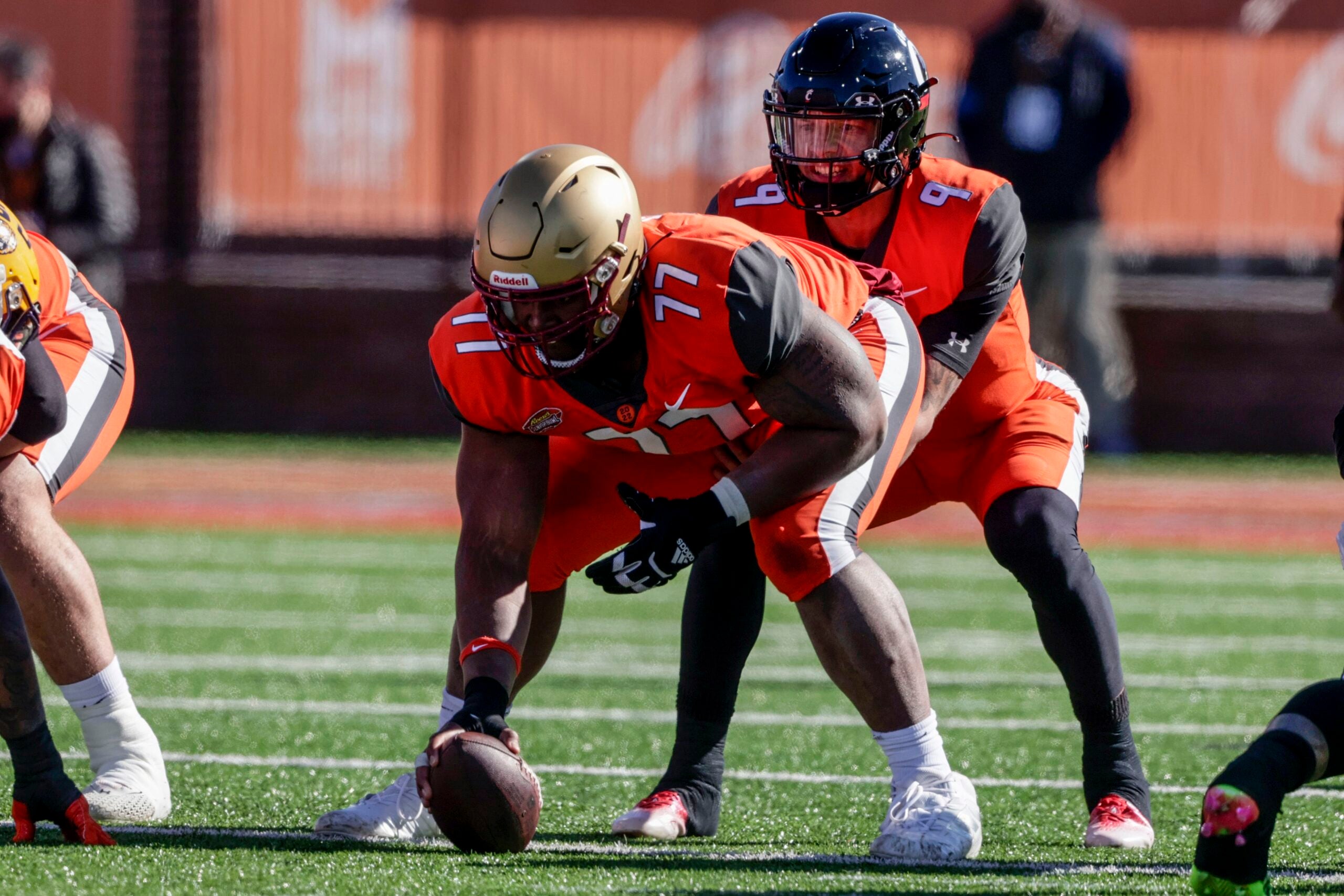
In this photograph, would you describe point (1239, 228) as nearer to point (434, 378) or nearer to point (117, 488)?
point (117, 488)

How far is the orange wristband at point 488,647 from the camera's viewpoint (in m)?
3.91

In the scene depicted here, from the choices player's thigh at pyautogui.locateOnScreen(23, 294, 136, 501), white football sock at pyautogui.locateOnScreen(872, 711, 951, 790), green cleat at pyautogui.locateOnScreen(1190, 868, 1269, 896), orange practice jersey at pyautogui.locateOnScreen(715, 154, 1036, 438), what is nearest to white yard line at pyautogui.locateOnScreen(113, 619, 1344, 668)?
player's thigh at pyautogui.locateOnScreen(23, 294, 136, 501)

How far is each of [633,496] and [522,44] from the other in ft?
42.9

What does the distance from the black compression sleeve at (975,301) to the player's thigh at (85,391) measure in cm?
180

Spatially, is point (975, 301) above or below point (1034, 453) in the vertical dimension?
above

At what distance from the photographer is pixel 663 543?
3684 millimetres

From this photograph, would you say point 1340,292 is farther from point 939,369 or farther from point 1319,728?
point 1319,728

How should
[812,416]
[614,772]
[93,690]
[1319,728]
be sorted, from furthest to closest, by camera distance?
[614,772], [93,690], [812,416], [1319,728]

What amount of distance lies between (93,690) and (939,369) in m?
1.94

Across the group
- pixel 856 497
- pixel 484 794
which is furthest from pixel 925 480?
pixel 484 794

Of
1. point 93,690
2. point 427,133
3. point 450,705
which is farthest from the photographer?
point 427,133

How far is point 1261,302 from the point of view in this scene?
15281 millimetres

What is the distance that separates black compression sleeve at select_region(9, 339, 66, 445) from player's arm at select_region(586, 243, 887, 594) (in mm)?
1119

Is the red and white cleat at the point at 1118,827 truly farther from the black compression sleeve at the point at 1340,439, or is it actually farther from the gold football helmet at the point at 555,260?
the gold football helmet at the point at 555,260
